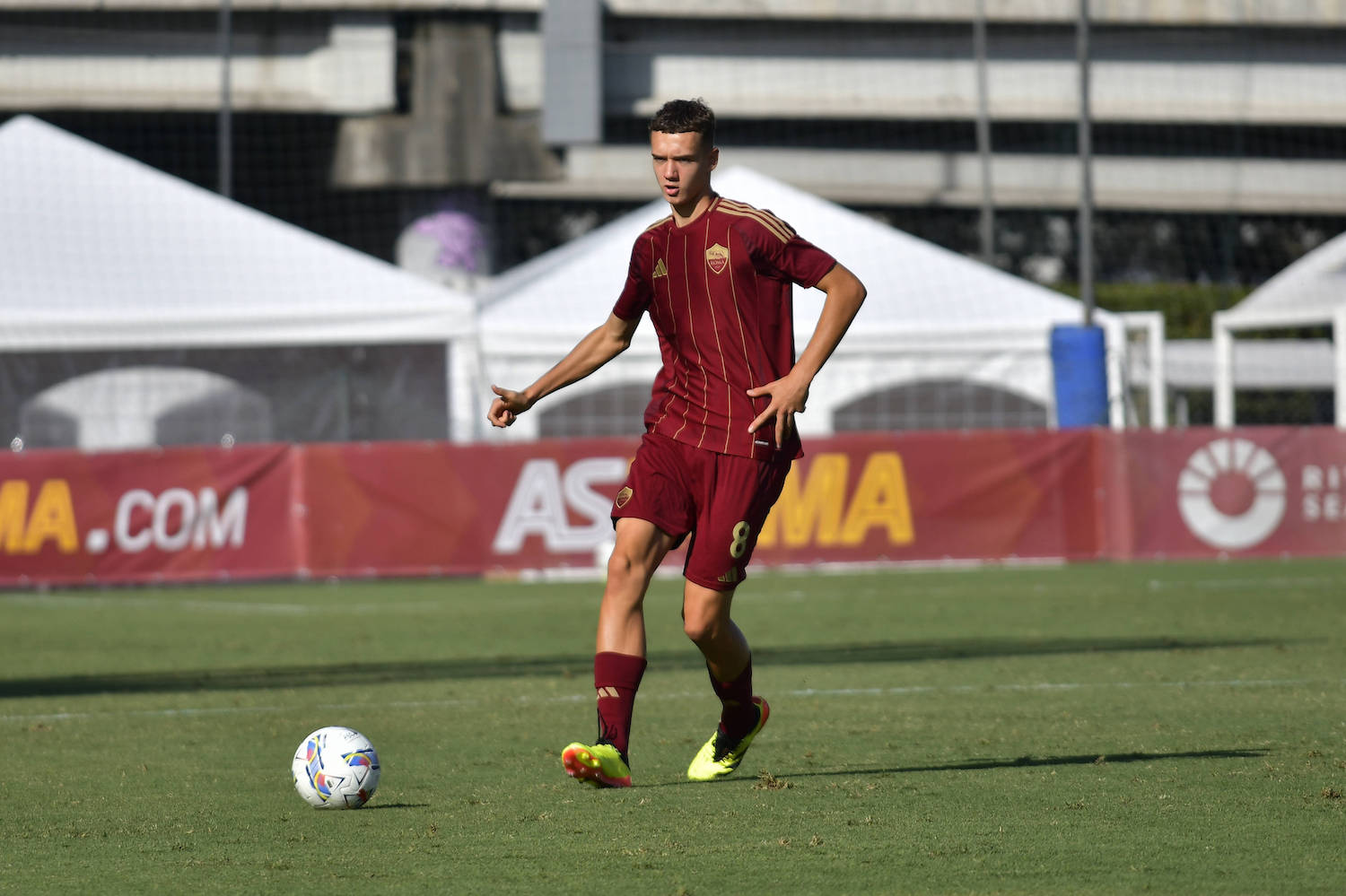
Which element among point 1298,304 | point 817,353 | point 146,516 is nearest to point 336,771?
point 817,353

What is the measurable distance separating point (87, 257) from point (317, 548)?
15.1 ft

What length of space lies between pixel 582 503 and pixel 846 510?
→ 2519 mm

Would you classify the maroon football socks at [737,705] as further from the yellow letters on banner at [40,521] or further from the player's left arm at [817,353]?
the yellow letters on banner at [40,521]

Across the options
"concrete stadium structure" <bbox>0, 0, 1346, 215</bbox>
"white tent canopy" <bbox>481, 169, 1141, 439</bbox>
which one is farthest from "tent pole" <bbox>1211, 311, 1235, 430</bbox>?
"concrete stadium structure" <bbox>0, 0, 1346, 215</bbox>

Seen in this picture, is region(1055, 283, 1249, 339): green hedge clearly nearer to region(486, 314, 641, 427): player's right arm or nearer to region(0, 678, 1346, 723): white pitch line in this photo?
region(0, 678, 1346, 723): white pitch line

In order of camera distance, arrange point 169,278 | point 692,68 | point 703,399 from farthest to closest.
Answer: point 692,68, point 169,278, point 703,399

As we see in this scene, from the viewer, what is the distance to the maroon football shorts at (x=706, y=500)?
5383 mm

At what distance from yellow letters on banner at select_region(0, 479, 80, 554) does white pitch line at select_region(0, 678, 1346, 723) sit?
9341mm

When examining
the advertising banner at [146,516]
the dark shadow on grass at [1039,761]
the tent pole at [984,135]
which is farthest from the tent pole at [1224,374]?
the dark shadow on grass at [1039,761]

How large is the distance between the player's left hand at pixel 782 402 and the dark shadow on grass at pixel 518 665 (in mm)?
4425

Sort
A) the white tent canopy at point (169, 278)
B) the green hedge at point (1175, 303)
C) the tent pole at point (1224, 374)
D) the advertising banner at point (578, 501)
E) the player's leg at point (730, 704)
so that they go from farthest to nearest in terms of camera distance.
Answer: the green hedge at point (1175, 303), the tent pole at point (1224, 374), the white tent canopy at point (169, 278), the advertising banner at point (578, 501), the player's leg at point (730, 704)

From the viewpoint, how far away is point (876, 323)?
19703 mm

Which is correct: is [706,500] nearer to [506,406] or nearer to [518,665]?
[506,406]

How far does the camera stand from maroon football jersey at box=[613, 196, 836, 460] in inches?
209
